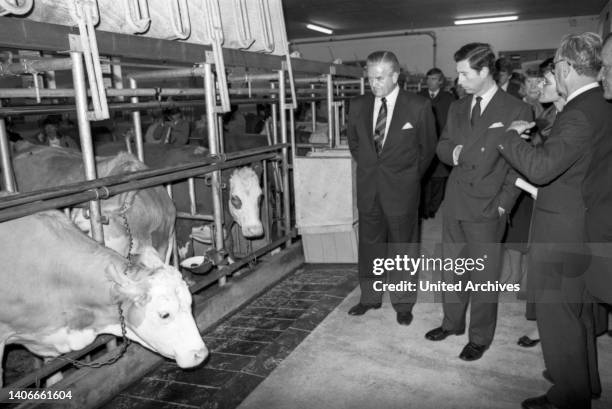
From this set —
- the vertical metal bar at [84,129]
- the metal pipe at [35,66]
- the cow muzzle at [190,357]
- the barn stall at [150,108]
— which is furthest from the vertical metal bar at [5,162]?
the cow muzzle at [190,357]

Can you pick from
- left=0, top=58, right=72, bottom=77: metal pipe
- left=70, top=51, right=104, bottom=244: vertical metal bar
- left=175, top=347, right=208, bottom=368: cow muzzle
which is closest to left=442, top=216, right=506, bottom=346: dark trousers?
left=175, top=347, right=208, bottom=368: cow muzzle

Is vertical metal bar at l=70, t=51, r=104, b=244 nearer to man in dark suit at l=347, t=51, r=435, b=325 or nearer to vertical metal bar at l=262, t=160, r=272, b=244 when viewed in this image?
man in dark suit at l=347, t=51, r=435, b=325

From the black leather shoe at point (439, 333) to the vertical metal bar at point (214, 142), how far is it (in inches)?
68.8

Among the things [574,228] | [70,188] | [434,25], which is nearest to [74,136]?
[70,188]

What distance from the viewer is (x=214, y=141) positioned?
3986mm

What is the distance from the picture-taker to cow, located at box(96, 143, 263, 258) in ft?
15.9

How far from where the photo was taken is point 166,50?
332 centimetres

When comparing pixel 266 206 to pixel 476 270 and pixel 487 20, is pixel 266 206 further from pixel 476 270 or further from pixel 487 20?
pixel 487 20

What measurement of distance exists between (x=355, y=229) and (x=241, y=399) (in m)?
2.61

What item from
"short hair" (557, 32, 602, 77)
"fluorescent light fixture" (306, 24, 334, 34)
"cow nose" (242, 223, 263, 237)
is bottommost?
"cow nose" (242, 223, 263, 237)

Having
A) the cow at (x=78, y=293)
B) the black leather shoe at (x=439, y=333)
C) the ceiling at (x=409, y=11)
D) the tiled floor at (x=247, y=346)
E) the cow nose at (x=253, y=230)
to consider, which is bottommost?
the tiled floor at (x=247, y=346)

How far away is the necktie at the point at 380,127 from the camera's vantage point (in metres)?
3.69

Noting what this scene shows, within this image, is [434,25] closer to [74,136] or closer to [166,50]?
[74,136]

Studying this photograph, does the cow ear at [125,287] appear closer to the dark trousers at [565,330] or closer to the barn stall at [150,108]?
the barn stall at [150,108]
